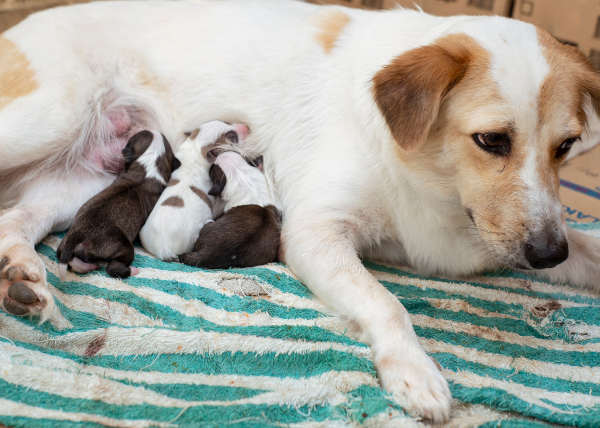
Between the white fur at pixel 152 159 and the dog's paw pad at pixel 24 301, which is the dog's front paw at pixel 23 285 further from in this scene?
the white fur at pixel 152 159

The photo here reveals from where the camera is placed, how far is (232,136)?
268 cm

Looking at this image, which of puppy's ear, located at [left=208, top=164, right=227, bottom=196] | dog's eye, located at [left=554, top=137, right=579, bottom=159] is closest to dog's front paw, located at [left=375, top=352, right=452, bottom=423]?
dog's eye, located at [left=554, top=137, right=579, bottom=159]

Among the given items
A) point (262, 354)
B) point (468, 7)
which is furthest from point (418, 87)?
point (468, 7)

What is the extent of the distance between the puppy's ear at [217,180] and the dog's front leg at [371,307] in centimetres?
36

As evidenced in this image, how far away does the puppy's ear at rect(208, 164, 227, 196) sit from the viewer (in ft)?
8.41

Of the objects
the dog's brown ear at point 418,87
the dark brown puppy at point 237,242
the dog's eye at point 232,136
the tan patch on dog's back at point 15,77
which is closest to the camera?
the dog's brown ear at point 418,87

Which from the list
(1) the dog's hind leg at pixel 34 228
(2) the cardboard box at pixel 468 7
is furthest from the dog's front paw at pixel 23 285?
(2) the cardboard box at pixel 468 7

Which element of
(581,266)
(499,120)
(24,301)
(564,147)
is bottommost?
(581,266)

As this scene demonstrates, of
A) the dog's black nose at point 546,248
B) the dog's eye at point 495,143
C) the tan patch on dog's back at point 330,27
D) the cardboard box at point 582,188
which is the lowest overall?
the cardboard box at point 582,188

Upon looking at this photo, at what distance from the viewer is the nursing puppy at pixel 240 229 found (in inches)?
91.3

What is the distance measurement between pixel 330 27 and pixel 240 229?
1.01m

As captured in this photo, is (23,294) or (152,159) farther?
(152,159)

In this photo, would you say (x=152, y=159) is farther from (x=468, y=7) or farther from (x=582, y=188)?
(x=468, y=7)

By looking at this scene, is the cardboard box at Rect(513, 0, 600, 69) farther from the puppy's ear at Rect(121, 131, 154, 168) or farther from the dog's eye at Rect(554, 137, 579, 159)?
the puppy's ear at Rect(121, 131, 154, 168)
